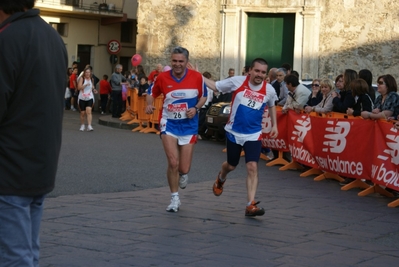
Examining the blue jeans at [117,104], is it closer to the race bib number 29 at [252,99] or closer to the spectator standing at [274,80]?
the spectator standing at [274,80]

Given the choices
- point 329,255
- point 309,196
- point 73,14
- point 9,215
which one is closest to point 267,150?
point 309,196

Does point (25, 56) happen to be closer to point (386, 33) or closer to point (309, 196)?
point (309, 196)

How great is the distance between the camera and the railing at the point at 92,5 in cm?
4006

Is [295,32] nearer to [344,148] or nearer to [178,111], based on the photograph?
[344,148]

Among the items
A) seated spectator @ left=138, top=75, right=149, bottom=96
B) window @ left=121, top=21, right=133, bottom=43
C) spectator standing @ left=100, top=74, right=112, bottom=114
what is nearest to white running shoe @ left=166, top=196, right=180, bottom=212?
seated spectator @ left=138, top=75, right=149, bottom=96

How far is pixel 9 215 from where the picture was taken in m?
4.07

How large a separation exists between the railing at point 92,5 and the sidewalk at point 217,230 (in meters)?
29.7

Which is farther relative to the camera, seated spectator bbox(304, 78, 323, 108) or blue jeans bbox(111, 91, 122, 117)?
blue jeans bbox(111, 91, 122, 117)

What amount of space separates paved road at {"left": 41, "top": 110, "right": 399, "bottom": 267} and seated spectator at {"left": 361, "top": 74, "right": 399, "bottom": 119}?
1.13 metres

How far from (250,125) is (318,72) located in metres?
17.9

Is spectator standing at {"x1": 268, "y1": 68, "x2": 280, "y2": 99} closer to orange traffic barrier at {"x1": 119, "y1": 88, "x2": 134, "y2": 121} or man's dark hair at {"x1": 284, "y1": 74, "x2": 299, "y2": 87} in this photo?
man's dark hair at {"x1": 284, "y1": 74, "x2": 299, "y2": 87}

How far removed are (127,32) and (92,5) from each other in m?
Answer: 3.19

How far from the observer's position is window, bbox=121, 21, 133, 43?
43.8 m

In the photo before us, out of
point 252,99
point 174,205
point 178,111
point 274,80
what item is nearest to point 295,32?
point 274,80
